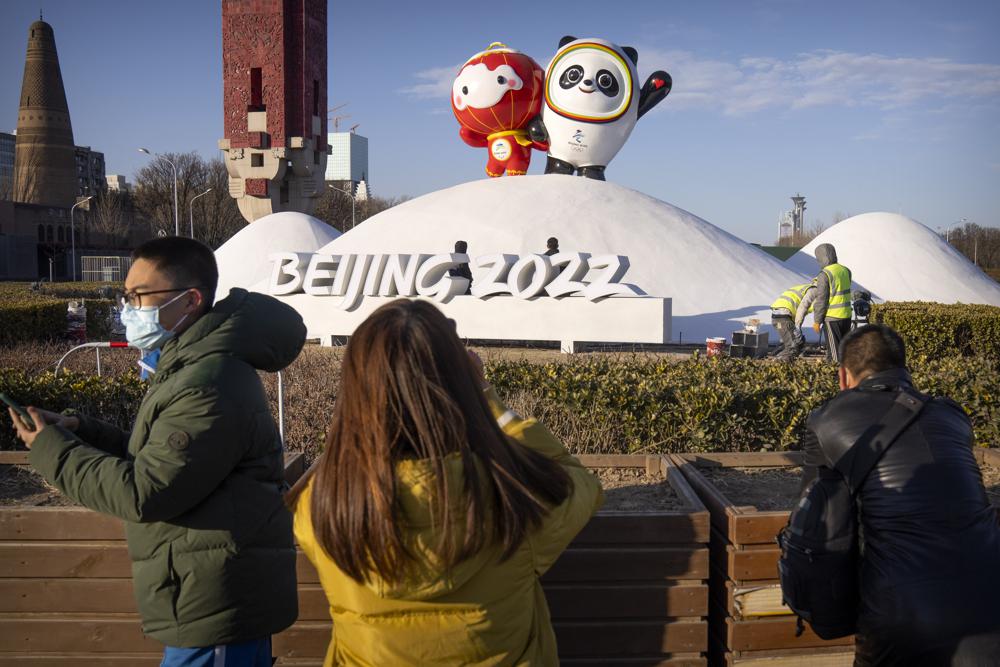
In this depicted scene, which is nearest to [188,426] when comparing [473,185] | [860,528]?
[860,528]

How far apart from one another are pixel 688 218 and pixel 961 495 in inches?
698

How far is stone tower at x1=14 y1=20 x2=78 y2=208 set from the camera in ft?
181

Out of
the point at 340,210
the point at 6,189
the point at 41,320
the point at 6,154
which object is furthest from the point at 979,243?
the point at 6,154

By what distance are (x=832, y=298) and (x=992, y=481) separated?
20.3 ft

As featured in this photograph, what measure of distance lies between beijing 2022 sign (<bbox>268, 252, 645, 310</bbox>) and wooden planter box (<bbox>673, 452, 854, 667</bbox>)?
33.9ft

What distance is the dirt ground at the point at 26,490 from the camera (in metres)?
3.80

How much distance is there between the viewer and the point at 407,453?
74.8 inches

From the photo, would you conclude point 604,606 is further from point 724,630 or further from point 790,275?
point 790,275

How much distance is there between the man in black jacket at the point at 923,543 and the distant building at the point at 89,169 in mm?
75968

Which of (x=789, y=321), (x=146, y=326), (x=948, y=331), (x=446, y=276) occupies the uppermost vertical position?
(x=146, y=326)

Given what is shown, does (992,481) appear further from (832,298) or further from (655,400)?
(832,298)

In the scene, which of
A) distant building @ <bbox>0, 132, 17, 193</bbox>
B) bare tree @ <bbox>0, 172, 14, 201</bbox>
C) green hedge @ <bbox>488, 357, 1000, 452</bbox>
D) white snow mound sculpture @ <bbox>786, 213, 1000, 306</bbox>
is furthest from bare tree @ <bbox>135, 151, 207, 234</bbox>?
green hedge @ <bbox>488, 357, 1000, 452</bbox>

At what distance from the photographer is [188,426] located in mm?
2236

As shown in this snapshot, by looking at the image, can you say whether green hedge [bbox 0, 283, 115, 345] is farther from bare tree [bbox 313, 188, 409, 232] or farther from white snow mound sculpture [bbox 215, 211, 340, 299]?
bare tree [bbox 313, 188, 409, 232]
